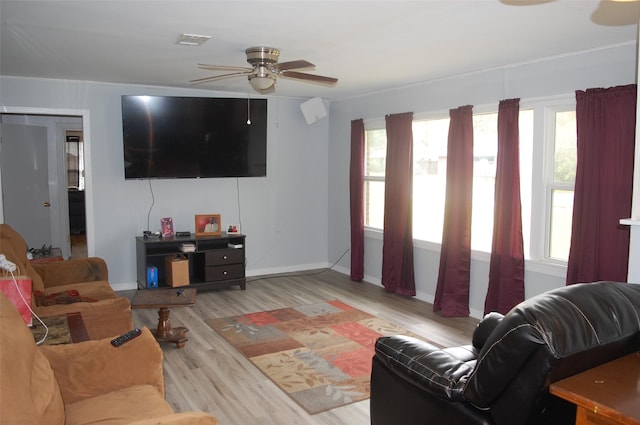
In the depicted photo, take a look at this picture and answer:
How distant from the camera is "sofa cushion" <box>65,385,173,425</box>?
6.71 ft

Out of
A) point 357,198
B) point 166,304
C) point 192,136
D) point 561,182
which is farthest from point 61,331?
point 357,198

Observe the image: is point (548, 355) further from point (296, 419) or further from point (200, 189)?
point (200, 189)

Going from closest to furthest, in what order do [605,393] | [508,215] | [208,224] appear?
[605,393] → [508,215] → [208,224]

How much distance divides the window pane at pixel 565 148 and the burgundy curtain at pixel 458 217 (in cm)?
81

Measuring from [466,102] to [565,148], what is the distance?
3.67 feet

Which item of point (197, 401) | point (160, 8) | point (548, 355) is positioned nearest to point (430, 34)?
point (160, 8)

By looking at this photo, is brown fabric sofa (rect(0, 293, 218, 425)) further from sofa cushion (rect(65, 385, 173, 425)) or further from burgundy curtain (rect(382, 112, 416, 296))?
burgundy curtain (rect(382, 112, 416, 296))

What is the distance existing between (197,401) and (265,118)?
12.1 feet

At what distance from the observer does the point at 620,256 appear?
3.70 metres

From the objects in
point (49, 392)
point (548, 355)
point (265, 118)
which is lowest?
point (49, 392)

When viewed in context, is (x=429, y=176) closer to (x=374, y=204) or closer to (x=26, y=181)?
(x=374, y=204)

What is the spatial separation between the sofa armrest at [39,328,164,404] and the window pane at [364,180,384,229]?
14.2ft

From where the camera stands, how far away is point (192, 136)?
579 cm

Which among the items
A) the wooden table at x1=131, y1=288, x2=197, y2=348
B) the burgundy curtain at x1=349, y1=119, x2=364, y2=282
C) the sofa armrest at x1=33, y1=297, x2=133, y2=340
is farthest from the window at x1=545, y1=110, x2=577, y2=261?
the sofa armrest at x1=33, y1=297, x2=133, y2=340
